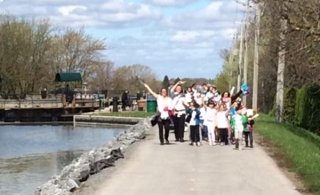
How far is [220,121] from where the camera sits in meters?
24.4

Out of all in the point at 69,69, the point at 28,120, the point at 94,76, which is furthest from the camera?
the point at 94,76

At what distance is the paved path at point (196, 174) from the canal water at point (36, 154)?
162 inches

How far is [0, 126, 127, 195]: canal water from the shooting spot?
24.8 metres

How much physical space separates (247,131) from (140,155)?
3650mm

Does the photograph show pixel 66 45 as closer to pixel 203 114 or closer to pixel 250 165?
pixel 203 114

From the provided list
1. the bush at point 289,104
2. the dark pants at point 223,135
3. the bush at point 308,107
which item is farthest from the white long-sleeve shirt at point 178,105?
the bush at point 289,104

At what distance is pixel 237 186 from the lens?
50.3 ft

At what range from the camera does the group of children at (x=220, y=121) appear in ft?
75.5

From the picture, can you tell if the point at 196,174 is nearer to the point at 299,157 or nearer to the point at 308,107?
the point at 299,157

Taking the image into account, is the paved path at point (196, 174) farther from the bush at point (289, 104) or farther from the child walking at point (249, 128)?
the bush at point (289, 104)

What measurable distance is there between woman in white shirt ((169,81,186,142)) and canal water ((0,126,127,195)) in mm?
4461

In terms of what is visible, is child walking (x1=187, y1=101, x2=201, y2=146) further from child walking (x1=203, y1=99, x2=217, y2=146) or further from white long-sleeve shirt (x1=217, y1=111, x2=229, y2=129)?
white long-sleeve shirt (x1=217, y1=111, x2=229, y2=129)

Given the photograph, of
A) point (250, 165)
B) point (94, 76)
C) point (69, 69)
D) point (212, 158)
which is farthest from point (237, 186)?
point (94, 76)

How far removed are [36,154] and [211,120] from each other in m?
14.0
